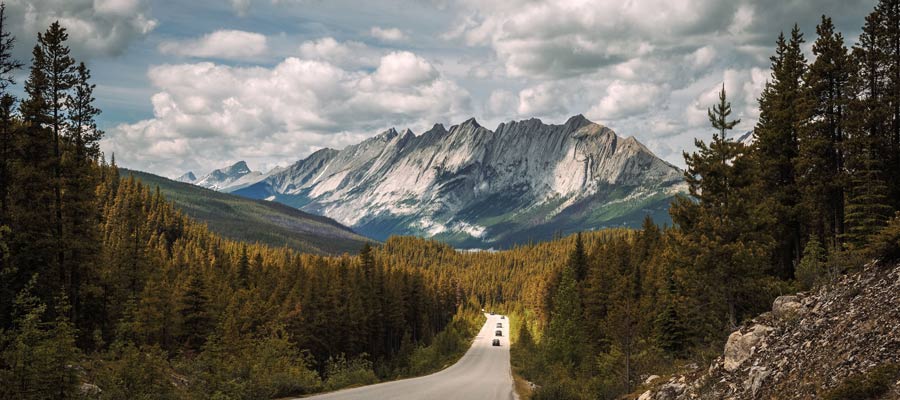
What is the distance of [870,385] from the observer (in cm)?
1152

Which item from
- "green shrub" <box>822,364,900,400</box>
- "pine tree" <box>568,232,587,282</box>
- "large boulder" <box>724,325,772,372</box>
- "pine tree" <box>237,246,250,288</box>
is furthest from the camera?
"pine tree" <box>237,246,250,288</box>

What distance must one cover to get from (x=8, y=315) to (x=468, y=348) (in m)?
69.2

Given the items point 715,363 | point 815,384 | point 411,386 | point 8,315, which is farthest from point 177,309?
point 815,384

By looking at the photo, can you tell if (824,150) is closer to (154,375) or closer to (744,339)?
(744,339)

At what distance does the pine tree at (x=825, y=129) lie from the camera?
3083 cm

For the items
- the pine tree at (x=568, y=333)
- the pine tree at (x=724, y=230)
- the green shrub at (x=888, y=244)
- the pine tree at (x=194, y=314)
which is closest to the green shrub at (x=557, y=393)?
the pine tree at (x=724, y=230)

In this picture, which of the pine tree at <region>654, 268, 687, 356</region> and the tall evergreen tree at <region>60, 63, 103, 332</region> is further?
the pine tree at <region>654, 268, 687, 356</region>

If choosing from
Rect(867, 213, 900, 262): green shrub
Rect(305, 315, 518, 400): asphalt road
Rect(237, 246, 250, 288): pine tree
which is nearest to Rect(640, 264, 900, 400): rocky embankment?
Rect(867, 213, 900, 262): green shrub

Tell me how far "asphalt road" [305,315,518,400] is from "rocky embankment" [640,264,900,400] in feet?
45.9

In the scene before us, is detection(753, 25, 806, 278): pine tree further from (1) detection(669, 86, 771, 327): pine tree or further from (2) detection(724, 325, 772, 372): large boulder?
(2) detection(724, 325, 772, 372): large boulder

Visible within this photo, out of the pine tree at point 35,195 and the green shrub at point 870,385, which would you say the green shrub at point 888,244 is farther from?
the pine tree at point 35,195

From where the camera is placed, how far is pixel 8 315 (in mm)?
27062

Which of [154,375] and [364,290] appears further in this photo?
[364,290]

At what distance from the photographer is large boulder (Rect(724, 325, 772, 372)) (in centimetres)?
1821
